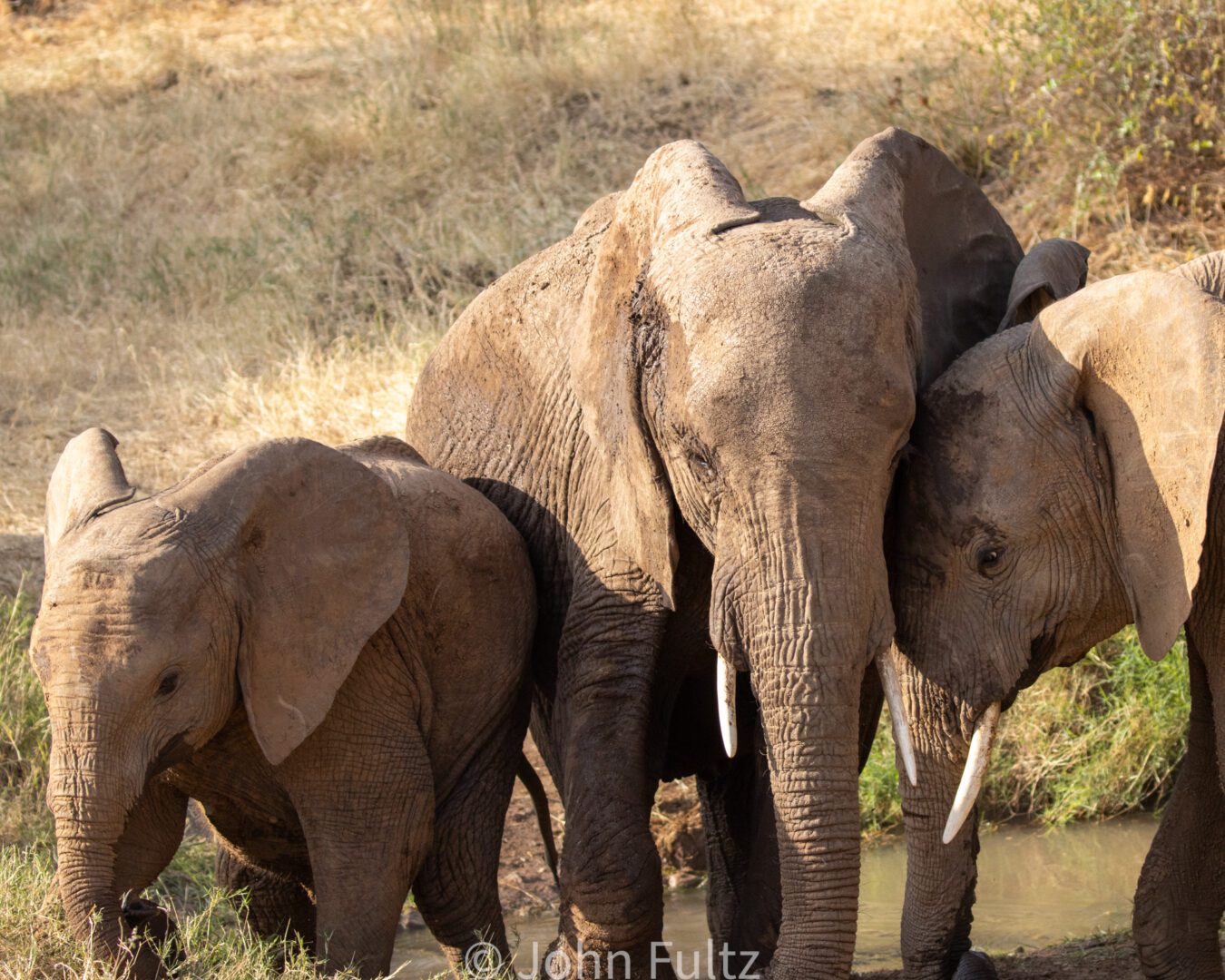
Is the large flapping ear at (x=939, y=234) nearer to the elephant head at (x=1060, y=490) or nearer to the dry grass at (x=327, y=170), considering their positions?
the elephant head at (x=1060, y=490)

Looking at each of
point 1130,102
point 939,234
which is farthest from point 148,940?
point 1130,102

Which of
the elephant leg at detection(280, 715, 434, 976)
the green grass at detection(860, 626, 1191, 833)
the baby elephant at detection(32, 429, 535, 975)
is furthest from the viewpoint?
the green grass at detection(860, 626, 1191, 833)

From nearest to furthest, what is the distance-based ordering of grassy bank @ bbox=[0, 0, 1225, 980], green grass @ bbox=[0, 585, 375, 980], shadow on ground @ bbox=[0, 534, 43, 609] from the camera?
green grass @ bbox=[0, 585, 375, 980], grassy bank @ bbox=[0, 0, 1225, 980], shadow on ground @ bbox=[0, 534, 43, 609]

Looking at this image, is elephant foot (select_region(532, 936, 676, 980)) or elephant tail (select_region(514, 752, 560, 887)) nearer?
elephant foot (select_region(532, 936, 676, 980))

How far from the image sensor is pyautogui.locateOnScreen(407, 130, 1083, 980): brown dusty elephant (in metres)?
4.29

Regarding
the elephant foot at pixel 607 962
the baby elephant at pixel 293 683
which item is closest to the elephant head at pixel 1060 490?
the elephant foot at pixel 607 962

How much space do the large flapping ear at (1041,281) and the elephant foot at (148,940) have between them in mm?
2763

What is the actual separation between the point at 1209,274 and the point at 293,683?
8.32 ft

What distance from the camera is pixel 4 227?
13391 millimetres

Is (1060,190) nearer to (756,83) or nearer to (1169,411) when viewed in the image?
(756,83)

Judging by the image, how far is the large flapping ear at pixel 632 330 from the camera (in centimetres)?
475

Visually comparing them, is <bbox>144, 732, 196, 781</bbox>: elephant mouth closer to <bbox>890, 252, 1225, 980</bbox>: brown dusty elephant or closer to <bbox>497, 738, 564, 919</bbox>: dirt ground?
<bbox>890, 252, 1225, 980</bbox>: brown dusty elephant

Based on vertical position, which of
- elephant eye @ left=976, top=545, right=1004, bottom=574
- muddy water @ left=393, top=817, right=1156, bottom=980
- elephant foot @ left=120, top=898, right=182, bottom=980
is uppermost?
elephant eye @ left=976, top=545, right=1004, bottom=574

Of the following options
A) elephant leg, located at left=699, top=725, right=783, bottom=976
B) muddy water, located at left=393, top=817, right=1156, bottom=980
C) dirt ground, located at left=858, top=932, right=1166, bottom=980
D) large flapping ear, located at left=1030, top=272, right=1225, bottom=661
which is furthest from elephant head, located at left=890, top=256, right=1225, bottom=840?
muddy water, located at left=393, top=817, right=1156, bottom=980
